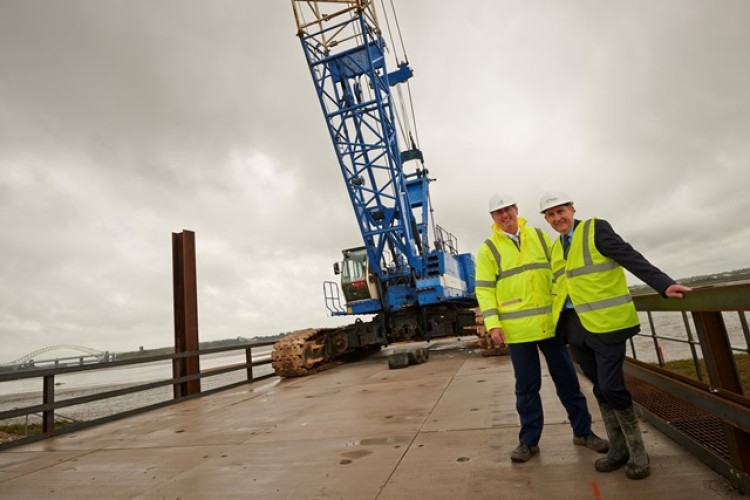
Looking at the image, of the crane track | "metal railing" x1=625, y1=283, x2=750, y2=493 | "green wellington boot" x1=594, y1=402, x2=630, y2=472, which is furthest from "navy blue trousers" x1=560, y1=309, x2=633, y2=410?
the crane track

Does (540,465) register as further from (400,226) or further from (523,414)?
(400,226)

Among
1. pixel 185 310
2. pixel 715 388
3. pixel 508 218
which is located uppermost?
pixel 185 310

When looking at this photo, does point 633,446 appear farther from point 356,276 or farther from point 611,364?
point 356,276

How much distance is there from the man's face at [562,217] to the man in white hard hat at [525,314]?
1.19 ft

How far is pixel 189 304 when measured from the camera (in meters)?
8.66

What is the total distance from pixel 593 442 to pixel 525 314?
3.32 feet

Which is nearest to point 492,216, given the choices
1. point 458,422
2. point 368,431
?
point 458,422

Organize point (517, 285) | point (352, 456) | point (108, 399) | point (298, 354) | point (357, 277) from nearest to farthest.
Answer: point (517, 285) < point (352, 456) < point (298, 354) < point (357, 277) < point (108, 399)

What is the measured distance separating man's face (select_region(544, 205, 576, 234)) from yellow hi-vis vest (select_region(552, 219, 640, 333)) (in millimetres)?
127

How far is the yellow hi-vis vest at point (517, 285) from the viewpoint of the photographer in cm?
301

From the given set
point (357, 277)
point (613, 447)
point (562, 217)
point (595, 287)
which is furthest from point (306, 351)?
point (595, 287)

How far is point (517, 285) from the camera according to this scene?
308 centimetres

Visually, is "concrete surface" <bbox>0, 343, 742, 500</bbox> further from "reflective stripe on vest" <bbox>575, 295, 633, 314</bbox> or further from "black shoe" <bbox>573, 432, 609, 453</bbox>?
"reflective stripe on vest" <bbox>575, 295, 633, 314</bbox>

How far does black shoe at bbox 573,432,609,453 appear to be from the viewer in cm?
289
